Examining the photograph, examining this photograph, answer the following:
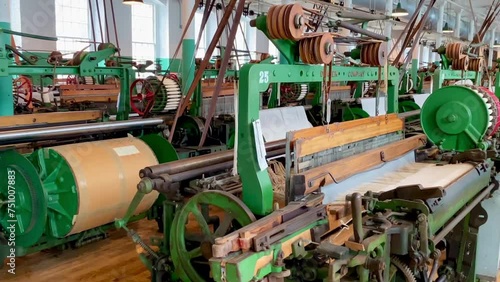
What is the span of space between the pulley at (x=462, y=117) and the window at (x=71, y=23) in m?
9.42

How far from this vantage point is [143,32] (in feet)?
45.6

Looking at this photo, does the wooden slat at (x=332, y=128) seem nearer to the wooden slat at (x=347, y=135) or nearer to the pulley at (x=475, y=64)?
the wooden slat at (x=347, y=135)

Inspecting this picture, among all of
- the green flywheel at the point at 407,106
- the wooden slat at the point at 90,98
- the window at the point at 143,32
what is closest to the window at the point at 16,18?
the wooden slat at the point at 90,98

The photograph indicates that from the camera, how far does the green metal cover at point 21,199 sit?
305 centimetres

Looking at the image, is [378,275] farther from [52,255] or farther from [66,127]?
[52,255]

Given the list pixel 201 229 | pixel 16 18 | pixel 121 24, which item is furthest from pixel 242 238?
pixel 121 24

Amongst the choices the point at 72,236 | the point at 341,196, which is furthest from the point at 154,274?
the point at 72,236

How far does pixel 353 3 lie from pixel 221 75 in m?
9.30

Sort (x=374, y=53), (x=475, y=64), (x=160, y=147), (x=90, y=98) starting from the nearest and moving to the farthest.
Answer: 1. (x=374, y=53)
2. (x=160, y=147)
3. (x=475, y=64)
4. (x=90, y=98)

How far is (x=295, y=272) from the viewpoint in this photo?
6.12 feet

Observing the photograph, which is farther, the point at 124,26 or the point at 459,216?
the point at 124,26

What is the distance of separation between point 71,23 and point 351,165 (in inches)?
415

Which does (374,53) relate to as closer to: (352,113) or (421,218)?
(421,218)

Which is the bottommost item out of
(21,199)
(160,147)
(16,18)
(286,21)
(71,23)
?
(21,199)
